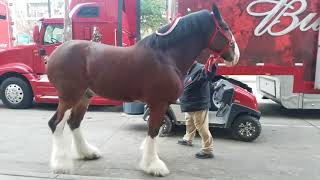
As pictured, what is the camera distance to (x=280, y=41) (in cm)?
895

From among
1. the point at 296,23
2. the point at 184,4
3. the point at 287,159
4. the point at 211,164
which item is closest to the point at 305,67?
the point at 296,23

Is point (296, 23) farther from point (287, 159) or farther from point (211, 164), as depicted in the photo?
point (211, 164)

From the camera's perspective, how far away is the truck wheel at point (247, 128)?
23.4 ft

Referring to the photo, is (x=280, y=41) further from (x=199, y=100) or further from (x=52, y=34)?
(x=52, y=34)

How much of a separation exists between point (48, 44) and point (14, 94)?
1546mm

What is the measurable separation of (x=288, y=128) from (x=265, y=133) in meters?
0.80

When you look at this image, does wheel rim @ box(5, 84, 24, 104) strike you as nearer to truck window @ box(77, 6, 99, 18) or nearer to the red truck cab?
the red truck cab

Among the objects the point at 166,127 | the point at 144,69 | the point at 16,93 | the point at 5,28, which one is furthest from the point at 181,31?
the point at 5,28

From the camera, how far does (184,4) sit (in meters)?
9.02

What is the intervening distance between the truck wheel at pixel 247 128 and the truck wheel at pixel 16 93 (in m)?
5.77

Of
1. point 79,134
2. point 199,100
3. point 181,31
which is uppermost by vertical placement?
point 181,31

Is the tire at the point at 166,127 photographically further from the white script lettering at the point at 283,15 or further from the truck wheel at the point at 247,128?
the white script lettering at the point at 283,15

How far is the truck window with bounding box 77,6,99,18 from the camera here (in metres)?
10.2

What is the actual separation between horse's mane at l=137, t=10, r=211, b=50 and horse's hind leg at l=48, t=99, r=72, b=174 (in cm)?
129
